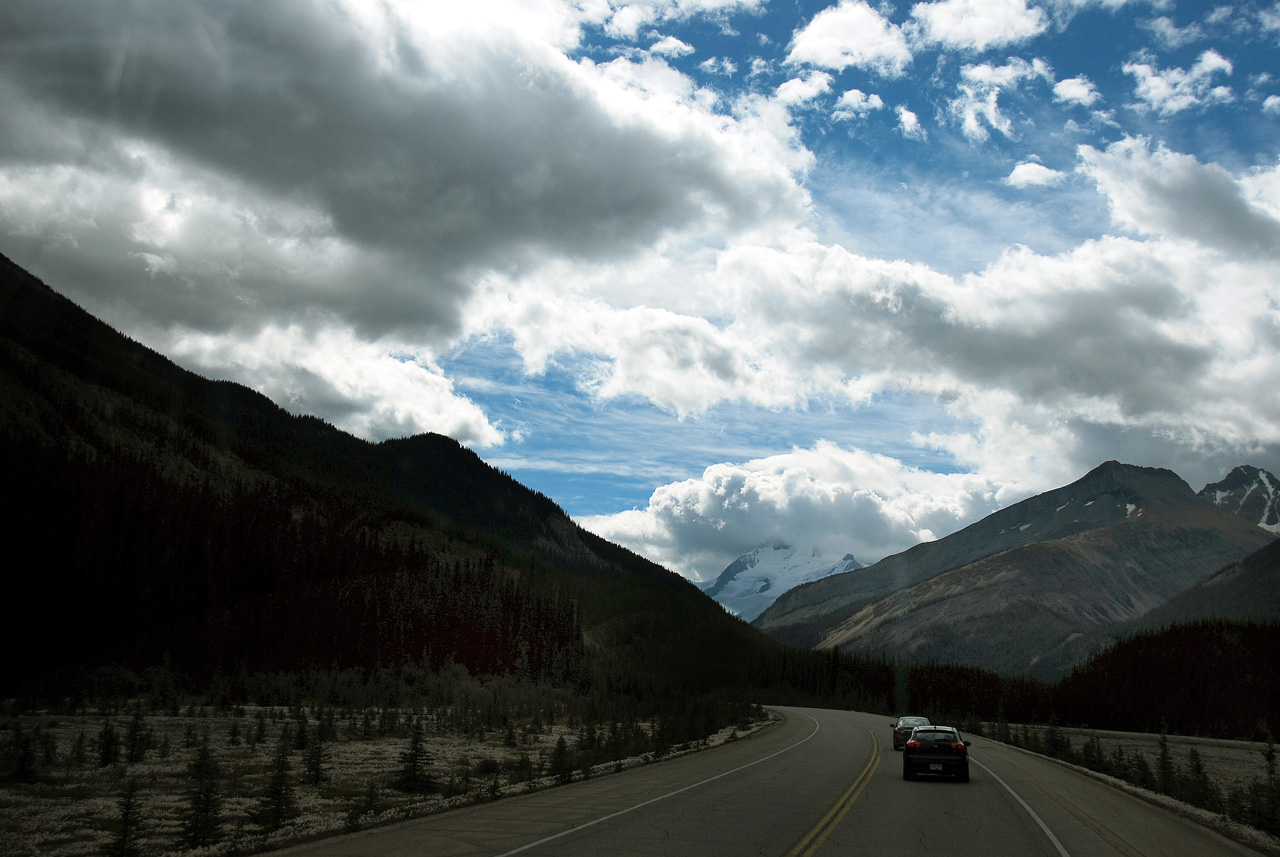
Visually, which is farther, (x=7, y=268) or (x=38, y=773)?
(x=7, y=268)

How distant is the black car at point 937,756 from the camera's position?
922 inches

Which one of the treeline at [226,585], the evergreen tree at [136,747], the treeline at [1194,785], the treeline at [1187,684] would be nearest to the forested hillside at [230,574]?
the treeline at [226,585]

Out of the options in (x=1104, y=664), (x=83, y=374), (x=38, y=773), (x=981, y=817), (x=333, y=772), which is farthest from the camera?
(x=1104, y=664)

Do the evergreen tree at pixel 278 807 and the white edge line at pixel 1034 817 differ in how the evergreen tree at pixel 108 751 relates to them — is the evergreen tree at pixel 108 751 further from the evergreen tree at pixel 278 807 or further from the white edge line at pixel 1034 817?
the white edge line at pixel 1034 817

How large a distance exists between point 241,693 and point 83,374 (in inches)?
3034

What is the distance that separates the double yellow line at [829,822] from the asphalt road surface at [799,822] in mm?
35

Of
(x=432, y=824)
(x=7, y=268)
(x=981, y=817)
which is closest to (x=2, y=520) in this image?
(x=432, y=824)

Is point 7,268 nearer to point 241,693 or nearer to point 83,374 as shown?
point 83,374

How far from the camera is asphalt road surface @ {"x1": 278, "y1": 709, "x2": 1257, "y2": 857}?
510 inches

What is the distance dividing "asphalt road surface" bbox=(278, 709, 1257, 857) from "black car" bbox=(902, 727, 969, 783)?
0.43 metres

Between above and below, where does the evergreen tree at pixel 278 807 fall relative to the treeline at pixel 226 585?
below

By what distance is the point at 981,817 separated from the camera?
16.8 m

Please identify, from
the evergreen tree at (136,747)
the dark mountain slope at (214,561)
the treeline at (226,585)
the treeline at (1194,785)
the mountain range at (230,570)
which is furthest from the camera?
the dark mountain slope at (214,561)

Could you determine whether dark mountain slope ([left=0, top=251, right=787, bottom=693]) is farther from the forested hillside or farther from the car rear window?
the car rear window
